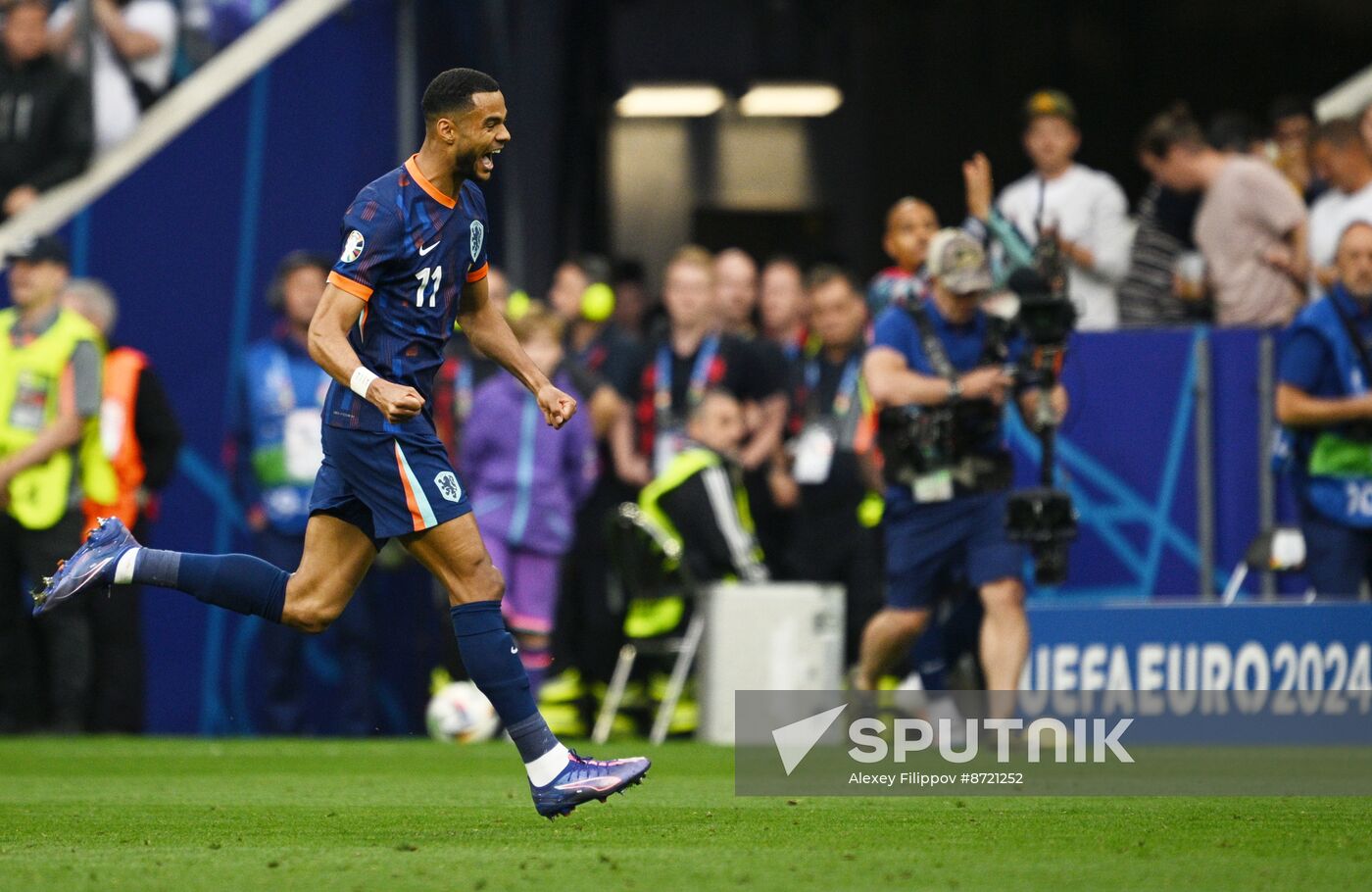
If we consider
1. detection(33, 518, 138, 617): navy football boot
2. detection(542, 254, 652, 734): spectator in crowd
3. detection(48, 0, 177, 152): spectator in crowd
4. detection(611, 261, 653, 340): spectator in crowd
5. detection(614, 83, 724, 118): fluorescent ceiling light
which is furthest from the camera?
detection(614, 83, 724, 118): fluorescent ceiling light

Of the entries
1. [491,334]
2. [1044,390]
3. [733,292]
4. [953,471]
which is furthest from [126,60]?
[491,334]

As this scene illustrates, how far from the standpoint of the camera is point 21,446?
13.3 metres

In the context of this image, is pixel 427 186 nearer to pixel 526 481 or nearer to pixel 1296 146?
pixel 526 481

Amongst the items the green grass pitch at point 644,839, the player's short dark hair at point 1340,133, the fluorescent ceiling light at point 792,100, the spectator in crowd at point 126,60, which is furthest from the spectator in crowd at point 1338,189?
the spectator in crowd at point 126,60

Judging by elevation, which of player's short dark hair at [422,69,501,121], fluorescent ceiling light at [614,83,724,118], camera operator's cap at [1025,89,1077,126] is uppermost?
fluorescent ceiling light at [614,83,724,118]

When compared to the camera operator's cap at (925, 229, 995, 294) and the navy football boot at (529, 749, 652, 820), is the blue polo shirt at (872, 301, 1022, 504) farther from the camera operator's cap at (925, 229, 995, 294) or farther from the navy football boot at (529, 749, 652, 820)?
the navy football boot at (529, 749, 652, 820)

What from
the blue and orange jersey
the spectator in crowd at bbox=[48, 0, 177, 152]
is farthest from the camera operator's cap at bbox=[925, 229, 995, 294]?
the spectator in crowd at bbox=[48, 0, 177, 152]

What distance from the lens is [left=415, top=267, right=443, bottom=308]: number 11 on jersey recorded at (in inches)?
292

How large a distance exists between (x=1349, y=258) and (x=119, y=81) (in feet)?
25.1

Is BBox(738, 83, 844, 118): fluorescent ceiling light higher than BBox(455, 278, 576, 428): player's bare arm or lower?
higher

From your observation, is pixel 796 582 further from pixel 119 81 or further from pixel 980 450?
pixel 119 81

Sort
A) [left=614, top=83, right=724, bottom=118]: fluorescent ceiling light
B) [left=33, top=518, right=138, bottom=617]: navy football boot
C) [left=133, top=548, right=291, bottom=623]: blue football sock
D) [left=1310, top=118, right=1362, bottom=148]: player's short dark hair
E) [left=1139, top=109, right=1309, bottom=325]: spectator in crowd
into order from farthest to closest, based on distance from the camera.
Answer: [left=614, top=83, right=724, bottom=118]: fluorescent ceiling light
[left=1310, top=118, right=1362, bottom=148]: player's short dark hair
[left=1139, top=109, right=1309, bottom=325]: spectator in crowd
[left=33, top=518, right=138, bottom=617]: navy football boot
[left=133, top=548, right=291, bottom=623]: blue football sock

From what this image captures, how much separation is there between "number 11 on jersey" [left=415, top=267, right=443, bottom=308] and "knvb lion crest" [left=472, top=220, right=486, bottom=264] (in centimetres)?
19

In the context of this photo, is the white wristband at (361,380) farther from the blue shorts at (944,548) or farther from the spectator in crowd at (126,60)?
the spectator in crowd at (126,60)
